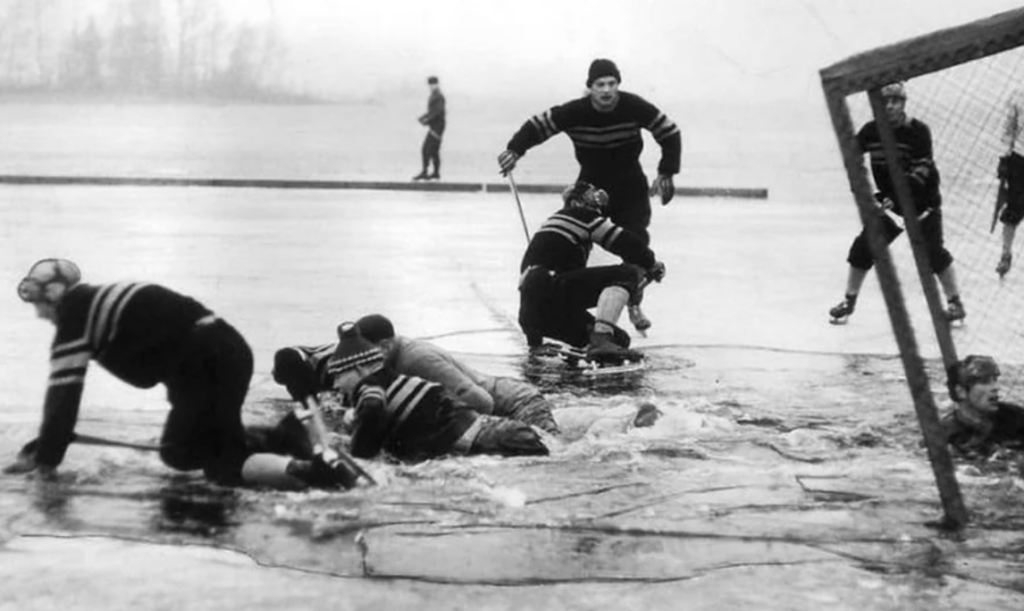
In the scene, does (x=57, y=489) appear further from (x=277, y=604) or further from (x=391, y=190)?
(x=391, y=190)

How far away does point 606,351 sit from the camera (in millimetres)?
8547

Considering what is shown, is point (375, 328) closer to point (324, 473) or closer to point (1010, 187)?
point (324, 473)

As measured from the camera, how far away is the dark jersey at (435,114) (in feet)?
78.1

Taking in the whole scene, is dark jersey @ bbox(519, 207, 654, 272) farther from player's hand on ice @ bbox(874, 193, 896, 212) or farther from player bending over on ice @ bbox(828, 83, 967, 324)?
player's hand on ice @ bbox(874, 193, 896, 212)

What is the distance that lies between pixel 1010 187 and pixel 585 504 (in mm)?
8616


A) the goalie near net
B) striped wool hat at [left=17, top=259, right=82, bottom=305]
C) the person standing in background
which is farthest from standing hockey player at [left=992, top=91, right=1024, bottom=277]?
the person standing in background

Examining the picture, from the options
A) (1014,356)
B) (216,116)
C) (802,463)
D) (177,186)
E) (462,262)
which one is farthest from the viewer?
(216,116)

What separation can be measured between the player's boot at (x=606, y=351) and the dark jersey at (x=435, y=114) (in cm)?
1525

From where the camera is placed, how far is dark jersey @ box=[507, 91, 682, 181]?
942cm

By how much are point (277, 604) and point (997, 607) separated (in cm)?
188

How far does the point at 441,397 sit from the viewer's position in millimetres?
6090

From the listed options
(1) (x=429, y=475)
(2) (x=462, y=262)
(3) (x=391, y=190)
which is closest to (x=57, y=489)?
(1) (x=429, y=475)

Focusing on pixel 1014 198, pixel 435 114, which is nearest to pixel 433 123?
pixel 435 114

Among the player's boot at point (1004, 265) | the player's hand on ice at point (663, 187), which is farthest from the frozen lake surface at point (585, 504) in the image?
the player's boot at point (1004, 265)
